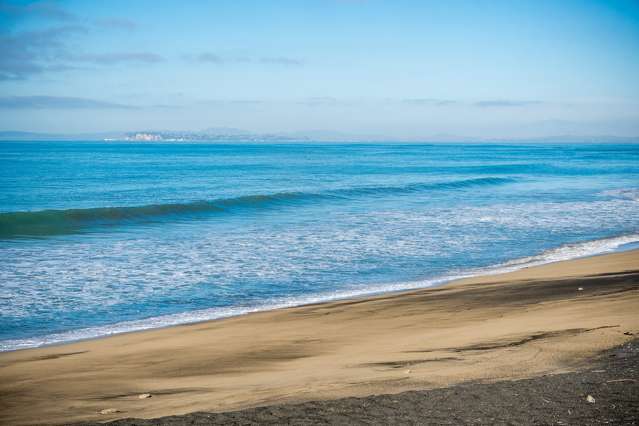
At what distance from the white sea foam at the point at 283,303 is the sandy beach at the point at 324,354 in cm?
50

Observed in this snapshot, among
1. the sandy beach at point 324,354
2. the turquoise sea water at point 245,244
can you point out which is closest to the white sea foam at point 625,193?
the turquoise sea water at point 245,244

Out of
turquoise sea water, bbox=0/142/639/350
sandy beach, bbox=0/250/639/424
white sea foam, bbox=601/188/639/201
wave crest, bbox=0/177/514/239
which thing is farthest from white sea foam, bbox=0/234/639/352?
white sea foam, bbox=601/188/639/201

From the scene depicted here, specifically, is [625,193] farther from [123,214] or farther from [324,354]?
[324,354]

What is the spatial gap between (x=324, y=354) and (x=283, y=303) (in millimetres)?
4086

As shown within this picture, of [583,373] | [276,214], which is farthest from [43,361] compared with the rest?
[276,214]

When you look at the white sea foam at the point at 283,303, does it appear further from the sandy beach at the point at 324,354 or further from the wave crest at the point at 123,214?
the wave crest at the point at 123,214

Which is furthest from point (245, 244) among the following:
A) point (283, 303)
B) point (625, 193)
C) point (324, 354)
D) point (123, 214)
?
point (625, 193)

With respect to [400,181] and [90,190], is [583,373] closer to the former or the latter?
[90,190]

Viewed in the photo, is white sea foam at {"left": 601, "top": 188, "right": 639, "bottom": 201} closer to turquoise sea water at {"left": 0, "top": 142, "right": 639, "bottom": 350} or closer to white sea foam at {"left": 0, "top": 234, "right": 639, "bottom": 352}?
turquoise sea water at {"left": 0, "top": 142, "right": 639, "bottom": 350}

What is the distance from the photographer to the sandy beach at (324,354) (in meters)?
Answer: 6.33

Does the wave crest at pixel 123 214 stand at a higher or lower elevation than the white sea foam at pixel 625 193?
higher

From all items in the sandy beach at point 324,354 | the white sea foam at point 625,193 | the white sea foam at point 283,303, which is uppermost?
the sandy beach at point 324,354

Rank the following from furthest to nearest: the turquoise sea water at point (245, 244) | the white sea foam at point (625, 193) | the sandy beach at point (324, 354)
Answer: the white sea foam at point (625, 193)
the turquoise sea water at point (245, 244)
the sandy beach at point (324, 354)

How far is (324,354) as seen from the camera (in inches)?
322
